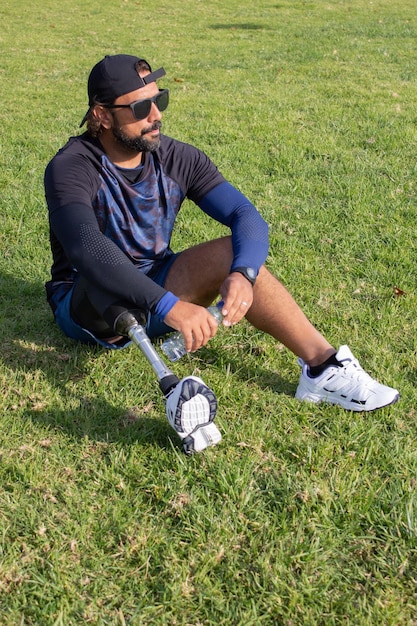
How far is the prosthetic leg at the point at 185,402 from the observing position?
2.80 meters

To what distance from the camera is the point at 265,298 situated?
3424 millimetres

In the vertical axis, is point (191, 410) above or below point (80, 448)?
above

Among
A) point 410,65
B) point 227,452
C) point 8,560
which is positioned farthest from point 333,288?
point 410,65

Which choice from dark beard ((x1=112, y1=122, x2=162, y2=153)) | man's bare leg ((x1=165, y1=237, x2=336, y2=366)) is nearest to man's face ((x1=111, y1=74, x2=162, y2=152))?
dark beard ((x1=112, y1=122, x2=162, y2=153))

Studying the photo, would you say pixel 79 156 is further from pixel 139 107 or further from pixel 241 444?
pixel 241 444

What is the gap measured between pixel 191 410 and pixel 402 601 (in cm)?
107

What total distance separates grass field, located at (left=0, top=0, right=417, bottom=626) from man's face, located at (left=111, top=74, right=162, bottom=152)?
1.16 meters

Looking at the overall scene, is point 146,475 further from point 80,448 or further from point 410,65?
point 410,65

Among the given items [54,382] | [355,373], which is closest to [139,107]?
[54,382]

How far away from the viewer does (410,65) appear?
10914mm

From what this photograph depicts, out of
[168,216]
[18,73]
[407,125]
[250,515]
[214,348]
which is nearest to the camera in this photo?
[250,515]

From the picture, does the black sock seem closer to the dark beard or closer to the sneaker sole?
the sneaker sole

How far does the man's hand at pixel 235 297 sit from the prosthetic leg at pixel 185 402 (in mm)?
389

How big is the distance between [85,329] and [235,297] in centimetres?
91
